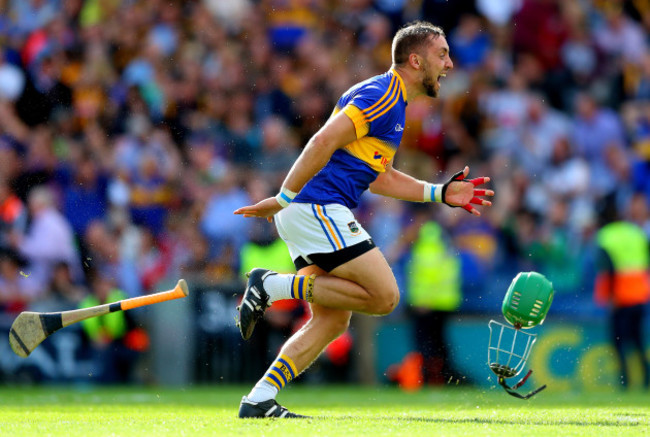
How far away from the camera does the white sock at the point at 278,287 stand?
6.93 metres

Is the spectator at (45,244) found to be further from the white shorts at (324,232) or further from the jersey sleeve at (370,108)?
the jersey sleeve at (370,108)

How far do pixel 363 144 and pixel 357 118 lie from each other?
314 mm

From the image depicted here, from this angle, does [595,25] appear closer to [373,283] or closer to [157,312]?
[157,312]

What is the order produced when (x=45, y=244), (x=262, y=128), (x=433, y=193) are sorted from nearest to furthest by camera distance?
(x=433, y=193), (x=45, y=244), (x=262, y=128)

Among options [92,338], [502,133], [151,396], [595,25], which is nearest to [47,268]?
[92,338]

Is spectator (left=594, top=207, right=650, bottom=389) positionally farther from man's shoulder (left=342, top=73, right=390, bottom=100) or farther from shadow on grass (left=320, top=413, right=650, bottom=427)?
man's shoulder (left=342, top=73, right=390, bottom=100)

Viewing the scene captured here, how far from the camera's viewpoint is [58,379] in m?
12.5

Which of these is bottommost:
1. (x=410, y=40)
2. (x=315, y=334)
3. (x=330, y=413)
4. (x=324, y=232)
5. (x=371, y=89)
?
(x=330, y=413)

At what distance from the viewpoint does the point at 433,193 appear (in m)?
7.62

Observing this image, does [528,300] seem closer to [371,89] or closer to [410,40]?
[371,89]

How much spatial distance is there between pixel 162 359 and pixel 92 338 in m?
0.83

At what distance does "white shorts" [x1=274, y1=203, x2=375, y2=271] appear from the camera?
6859 mm

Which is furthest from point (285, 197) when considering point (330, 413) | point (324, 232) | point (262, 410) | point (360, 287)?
point (330, 413)

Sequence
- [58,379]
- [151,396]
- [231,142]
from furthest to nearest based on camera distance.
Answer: [231,142]
[58,379]
[151,396]
